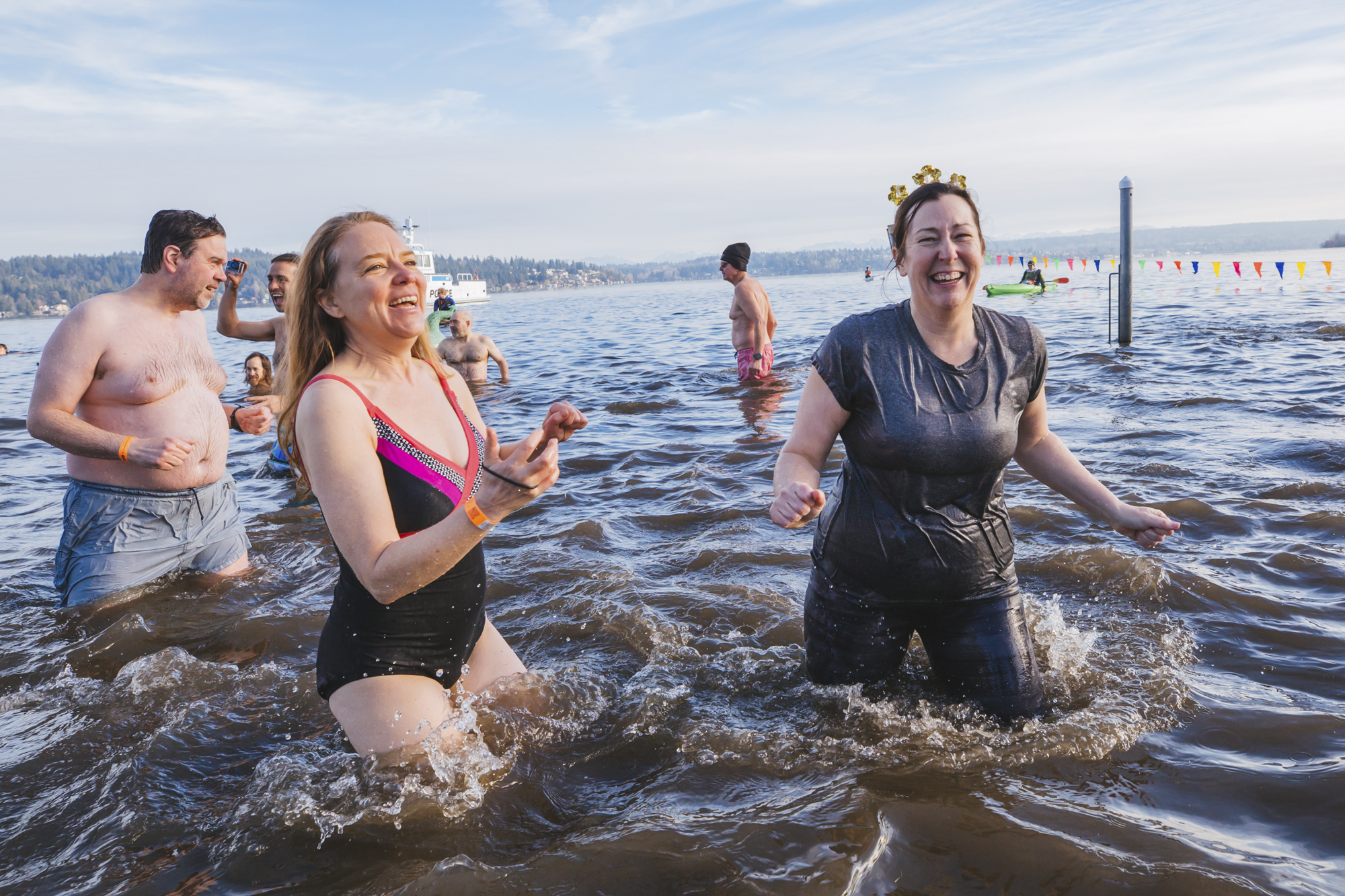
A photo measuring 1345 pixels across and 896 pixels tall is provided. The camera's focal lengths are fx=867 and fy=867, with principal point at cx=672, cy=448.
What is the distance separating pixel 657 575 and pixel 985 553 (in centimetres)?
282

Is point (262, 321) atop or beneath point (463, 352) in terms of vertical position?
atop

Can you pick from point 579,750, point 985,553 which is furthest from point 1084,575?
point 579,750

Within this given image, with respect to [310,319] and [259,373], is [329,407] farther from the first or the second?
[259,373]

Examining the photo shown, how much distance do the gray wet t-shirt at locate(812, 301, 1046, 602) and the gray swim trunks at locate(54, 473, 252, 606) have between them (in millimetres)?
3751

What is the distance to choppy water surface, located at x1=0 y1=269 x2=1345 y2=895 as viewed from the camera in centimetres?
264

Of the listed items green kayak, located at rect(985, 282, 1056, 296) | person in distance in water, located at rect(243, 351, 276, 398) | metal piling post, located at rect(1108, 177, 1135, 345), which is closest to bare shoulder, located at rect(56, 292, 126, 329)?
person in distance in water, located at rect(243, 351, 276, 398)

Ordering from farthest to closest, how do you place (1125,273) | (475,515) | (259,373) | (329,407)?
(1125,273), (259,373), (329,407), (475,515)

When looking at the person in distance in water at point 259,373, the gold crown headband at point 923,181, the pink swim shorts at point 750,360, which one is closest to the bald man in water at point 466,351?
the person in distance in water at point 259,373

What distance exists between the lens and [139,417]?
15.2 ft

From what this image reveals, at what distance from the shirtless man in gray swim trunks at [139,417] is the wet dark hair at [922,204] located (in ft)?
12.2

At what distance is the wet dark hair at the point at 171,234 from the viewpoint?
465cm

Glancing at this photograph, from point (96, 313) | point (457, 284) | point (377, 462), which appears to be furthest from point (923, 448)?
point (457, 284)

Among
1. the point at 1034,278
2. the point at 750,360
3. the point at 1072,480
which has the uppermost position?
the point at 1034,278

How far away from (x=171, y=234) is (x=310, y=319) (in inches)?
94.4
